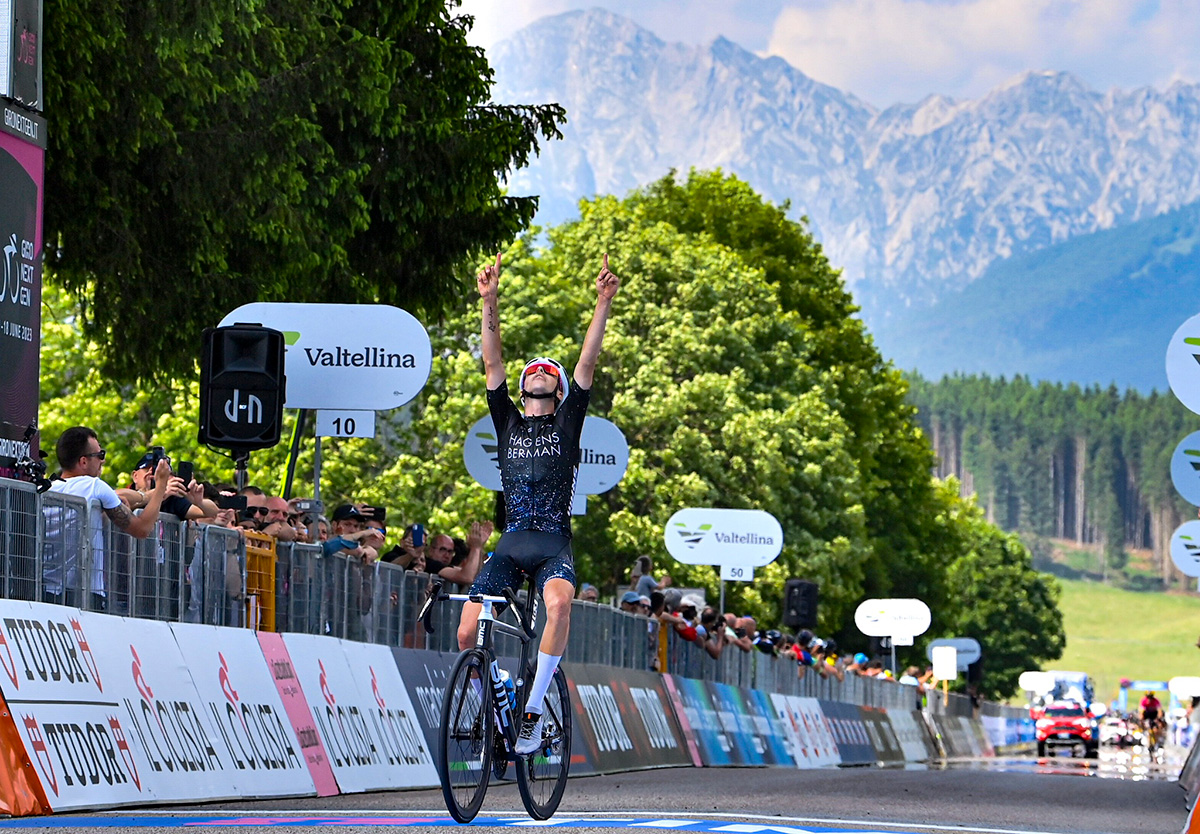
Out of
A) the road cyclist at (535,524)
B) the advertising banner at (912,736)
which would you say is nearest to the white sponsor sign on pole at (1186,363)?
the road cyclist at (535,524)

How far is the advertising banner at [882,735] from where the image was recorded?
39.2 meters

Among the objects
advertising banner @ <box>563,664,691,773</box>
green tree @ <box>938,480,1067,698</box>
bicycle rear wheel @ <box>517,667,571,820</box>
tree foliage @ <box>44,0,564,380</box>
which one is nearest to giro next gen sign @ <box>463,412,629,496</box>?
advertising banner @ <box>563,664,691,773</box>

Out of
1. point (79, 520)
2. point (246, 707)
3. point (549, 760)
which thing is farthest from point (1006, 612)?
point (549, 760)

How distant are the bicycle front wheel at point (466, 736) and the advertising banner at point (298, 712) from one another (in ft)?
10.0

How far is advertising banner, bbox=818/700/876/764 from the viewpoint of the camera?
34.7m

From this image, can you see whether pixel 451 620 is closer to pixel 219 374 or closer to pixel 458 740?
pixel 219 374

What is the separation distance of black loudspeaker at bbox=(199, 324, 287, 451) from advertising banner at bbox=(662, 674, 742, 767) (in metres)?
9.55

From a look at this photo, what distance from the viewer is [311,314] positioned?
17.5m

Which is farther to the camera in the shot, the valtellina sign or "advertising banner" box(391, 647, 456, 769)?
the valtellina sign

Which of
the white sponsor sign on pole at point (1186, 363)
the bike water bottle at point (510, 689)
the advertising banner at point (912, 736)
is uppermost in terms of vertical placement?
the white sponsor sign on pole at point (1186, 363)

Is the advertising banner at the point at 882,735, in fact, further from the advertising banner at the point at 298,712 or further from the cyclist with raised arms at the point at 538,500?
the cyclist with raised arms at the point at 538,500

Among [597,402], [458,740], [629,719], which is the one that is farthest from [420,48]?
[597,402]

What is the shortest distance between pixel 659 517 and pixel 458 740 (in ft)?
122

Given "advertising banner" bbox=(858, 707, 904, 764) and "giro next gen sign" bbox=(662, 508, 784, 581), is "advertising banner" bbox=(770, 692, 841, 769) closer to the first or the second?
"giro next gen sign" bbox=(662, 508, 784, 581)
